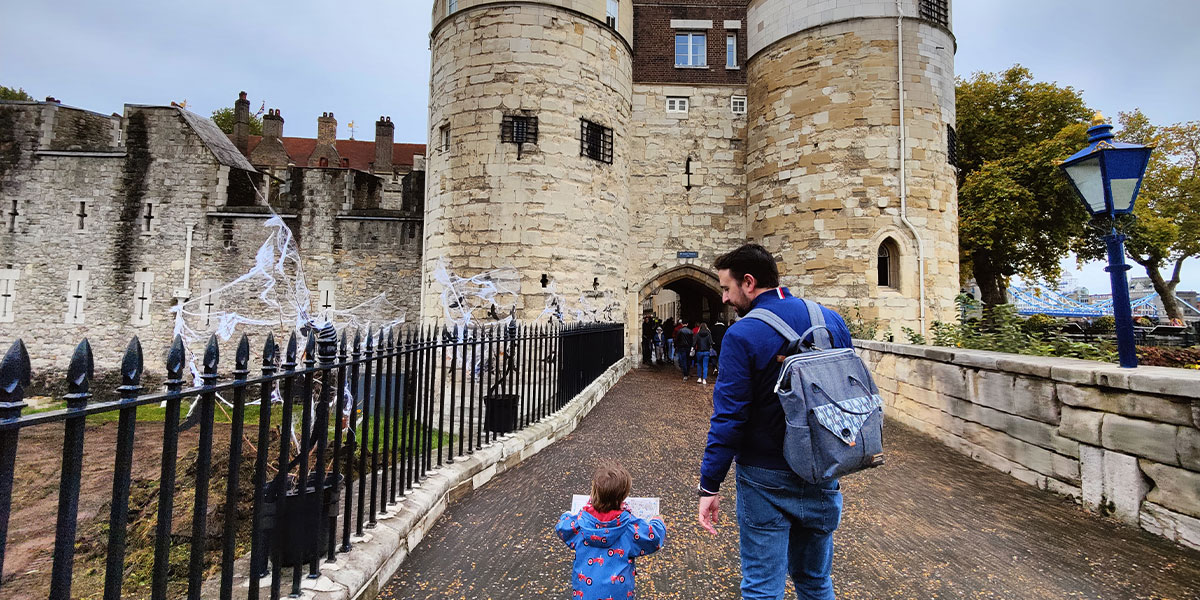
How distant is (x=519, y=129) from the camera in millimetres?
11609

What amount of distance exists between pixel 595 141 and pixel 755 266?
36.2ft


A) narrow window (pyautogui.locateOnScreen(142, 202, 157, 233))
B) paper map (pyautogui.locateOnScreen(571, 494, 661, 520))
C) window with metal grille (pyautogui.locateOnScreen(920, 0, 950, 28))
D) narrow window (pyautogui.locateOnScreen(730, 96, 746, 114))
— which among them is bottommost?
paper map (pyautogui.locateOnScreen(571, 494, 661, 520))

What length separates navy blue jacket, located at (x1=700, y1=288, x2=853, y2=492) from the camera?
6.74 feet

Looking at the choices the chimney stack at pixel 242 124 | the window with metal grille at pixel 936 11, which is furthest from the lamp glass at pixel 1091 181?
the chimney stack at pixel 242 124

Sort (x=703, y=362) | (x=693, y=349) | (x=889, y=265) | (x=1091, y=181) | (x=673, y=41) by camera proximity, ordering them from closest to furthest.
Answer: (x=1091, y=181) → (x=703, y=362) → (x=889, y=265) → (x=693, y=349) → (x=673, y=41)

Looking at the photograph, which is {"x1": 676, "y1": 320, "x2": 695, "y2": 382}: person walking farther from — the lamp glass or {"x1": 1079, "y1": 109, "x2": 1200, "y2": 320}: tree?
{"x1": 1079, "y1": 109, "x2": 1200, "y2": 320}: tree

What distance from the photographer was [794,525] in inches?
83.4

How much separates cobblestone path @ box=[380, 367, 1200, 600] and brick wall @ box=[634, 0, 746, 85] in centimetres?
1277

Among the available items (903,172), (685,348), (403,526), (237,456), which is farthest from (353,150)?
(237,456)

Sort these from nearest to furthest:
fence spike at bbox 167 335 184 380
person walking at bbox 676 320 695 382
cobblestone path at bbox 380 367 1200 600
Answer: fence spike at bbox 167 335 184 380
cobblestone path at bbox 380 367 1200 600
person walking at bbox 676 320 695 382

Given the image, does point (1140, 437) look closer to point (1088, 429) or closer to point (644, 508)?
point (1088, 429)

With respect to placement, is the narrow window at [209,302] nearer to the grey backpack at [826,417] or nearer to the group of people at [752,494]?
the group of people at [752,494]

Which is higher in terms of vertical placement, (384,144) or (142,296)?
(384,144)

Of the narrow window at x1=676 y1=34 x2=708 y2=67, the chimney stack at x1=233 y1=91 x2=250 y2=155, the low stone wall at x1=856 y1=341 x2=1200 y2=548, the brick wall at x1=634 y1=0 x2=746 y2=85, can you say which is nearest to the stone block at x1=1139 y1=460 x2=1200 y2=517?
the low stone wall at x1=856 y1=341 x2=1200 y2=548
